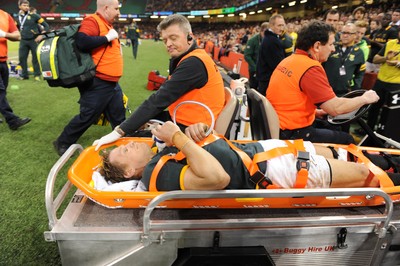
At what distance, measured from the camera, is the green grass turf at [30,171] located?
7.83ft

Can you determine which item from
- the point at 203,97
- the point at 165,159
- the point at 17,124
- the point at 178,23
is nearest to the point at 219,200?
the point at 165,159

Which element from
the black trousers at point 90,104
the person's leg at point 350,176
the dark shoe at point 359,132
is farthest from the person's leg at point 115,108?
the dark shoe at point 359,132

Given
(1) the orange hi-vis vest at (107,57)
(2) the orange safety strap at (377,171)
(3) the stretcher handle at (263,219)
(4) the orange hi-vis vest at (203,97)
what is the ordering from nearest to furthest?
(3) the stretcher handle at (263,219) → (2) the orange safety strap at (377,171) → (4) the orange hi-vis vest at (203,97) → (1) the orange hi-vis vest at (107,57)

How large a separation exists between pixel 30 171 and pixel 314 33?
3663 millimetres

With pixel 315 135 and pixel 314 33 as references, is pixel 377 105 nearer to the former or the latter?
pixel 315 135

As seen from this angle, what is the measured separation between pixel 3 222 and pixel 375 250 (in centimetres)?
318

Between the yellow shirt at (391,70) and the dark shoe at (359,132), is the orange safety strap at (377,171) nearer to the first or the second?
the yellow shirt at (391,70)

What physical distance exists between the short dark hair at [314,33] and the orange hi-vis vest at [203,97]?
911 millimetres

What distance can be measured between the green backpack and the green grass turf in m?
1.19

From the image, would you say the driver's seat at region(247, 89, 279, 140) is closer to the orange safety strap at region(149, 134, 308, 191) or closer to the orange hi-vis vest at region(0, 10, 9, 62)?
the orange safety strap at region(149, 134, 308, 191)

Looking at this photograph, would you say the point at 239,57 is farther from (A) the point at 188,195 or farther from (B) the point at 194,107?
(A) the point at 188,195

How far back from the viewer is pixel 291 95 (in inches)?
108

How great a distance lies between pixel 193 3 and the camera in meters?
52.1

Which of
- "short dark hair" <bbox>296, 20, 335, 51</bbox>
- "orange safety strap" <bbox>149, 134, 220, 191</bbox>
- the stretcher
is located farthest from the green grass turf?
"short dark hair" <bbox>296, 20, 335, 51</bbox>
